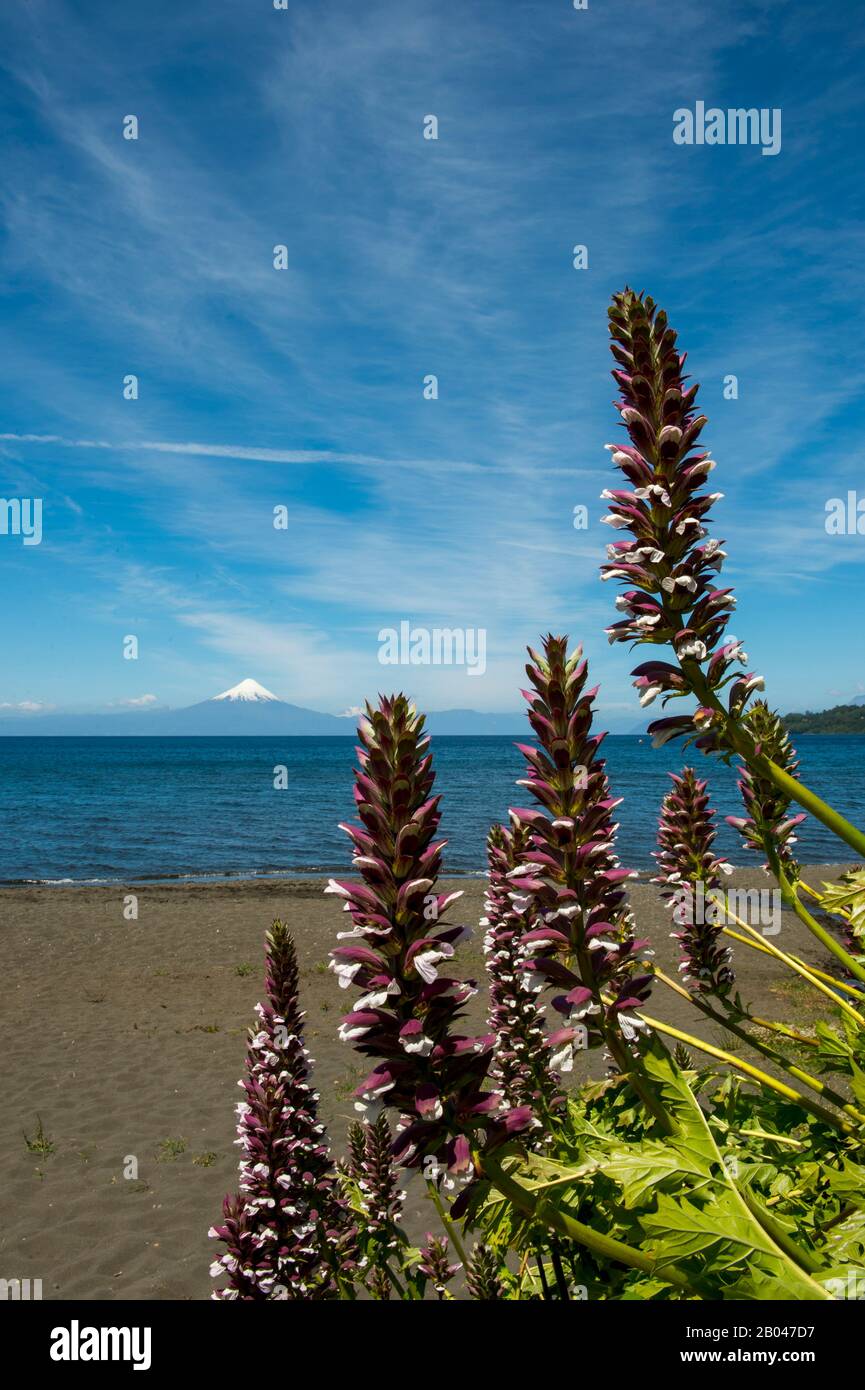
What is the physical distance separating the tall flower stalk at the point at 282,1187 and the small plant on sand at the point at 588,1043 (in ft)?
0.04

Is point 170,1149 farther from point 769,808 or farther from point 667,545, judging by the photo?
point 667,545

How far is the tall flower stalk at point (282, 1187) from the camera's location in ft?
12.1

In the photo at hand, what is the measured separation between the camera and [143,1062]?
54.3ft

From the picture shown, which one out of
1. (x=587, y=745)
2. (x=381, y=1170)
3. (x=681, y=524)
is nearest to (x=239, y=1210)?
(x=381, y=1170)

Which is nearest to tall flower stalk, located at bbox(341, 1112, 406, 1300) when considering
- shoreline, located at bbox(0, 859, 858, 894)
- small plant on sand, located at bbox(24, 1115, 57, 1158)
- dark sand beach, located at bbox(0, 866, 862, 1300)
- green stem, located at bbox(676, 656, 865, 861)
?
green stem, located at bbox(676, 656, 865, 861)

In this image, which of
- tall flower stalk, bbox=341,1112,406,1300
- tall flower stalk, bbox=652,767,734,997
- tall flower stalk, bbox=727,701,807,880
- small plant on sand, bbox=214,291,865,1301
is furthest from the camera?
tall flower stalk, bbox=652,767,734,997

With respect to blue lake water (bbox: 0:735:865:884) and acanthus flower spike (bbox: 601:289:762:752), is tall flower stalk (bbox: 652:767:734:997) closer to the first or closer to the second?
blue lake water (bbox: 0:735:865:884)

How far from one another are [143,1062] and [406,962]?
16889 millimetres

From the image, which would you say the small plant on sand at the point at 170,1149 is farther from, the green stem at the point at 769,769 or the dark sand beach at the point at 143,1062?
the green stem at the point at 769,769

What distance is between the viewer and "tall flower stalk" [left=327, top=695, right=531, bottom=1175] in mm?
2223

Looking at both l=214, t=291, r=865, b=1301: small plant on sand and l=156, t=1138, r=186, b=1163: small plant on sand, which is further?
l=156, t=1138, r=186, b=1163: small plant on sand

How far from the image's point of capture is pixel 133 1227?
10.2m

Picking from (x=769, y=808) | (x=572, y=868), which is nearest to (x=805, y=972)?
(x=769, y=808)

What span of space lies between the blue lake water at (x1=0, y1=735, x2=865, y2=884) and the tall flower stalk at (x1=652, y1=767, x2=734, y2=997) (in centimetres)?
42
